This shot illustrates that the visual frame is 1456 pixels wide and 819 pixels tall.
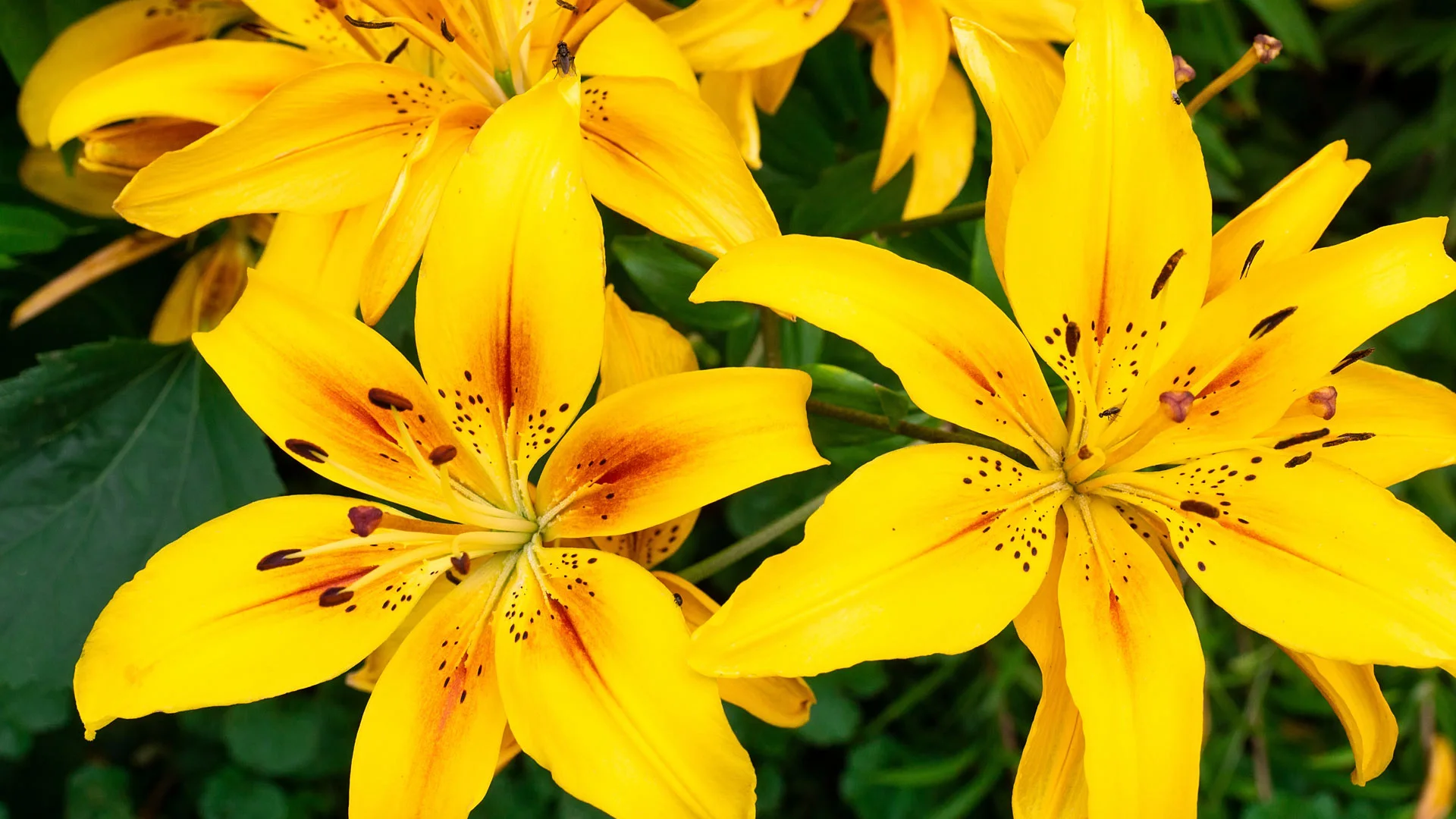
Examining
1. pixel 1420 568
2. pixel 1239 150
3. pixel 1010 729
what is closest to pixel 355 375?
pixel 1420 568

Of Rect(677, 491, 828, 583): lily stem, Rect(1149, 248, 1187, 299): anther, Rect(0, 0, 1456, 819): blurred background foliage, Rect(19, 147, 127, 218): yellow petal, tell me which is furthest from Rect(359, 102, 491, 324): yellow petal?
Rect(1149, 248, 1187, 299): anther

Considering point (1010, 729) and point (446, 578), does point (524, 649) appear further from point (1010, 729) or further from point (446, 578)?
point (1010, 729)

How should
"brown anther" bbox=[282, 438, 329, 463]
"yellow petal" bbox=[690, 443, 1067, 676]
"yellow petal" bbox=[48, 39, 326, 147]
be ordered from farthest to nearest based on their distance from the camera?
"yellow petal" bbox=[48, 39, 326, 147] < "brown anther" bbox=[282, 438, 329, 463] < "yellow petal" bbox=[690, 443, 1067, 676]

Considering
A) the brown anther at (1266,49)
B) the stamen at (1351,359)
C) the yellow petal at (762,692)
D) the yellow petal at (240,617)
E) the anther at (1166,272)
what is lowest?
the yellow petal at (762,692)

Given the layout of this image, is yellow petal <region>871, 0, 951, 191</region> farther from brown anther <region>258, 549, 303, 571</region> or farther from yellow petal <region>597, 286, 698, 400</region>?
brown anther <region>258, 549, 303, 571</region>

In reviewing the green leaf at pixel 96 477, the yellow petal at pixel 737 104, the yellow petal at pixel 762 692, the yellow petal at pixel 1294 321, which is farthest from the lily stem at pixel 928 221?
the green leaf at pixel 96 477

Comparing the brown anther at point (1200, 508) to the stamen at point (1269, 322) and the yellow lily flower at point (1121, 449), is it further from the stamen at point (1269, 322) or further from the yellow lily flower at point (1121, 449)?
the stamen at point (1269, 322)
